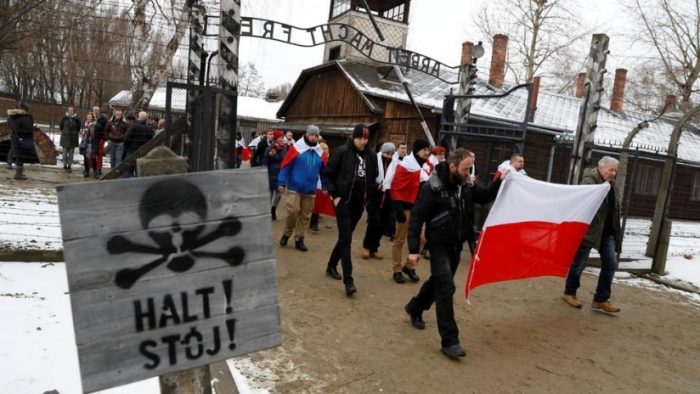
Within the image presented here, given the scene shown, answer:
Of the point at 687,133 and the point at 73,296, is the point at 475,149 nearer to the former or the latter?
the point at 73,296

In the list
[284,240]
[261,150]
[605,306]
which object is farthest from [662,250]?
[261,150]

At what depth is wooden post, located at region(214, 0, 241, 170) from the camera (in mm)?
5621

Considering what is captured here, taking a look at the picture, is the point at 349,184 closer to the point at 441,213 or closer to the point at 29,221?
the point at 441,213

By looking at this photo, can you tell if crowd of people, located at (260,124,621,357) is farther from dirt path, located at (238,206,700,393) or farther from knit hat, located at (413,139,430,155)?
dirt path, located at (238,206,700,393)

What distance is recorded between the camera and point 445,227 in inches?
179

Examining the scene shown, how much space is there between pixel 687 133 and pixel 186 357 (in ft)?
106

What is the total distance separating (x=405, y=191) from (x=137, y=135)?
738 centimetres

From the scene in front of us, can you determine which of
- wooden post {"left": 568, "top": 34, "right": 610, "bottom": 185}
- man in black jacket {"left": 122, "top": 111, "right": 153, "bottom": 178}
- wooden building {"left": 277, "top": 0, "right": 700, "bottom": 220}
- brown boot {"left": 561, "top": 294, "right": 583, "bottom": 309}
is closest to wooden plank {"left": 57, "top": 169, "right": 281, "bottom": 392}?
brown boot {"left": 561, "top": 294, "right": 583, "bottom": 309}

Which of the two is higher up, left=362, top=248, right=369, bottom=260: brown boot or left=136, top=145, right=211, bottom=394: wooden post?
left=136, top=145, right=211, bottom=394: wooden post

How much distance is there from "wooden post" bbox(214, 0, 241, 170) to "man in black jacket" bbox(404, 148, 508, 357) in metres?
2.56

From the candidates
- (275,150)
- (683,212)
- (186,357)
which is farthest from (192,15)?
(683,212)

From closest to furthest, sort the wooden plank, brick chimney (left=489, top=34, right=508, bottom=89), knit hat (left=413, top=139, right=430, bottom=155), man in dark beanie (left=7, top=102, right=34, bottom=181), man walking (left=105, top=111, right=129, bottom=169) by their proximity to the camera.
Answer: the wooden plank
knit hat (left=413, top=139, right=430, bottom=155)
man in dark beanie (left=7, top=102, right=34, bottom=181)
man walking (left=105, top=111, right=129, bottom=169)
brick chimney (left=489, top=34, right=508, bottom=89)

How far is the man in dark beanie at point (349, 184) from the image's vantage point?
584 centimetres

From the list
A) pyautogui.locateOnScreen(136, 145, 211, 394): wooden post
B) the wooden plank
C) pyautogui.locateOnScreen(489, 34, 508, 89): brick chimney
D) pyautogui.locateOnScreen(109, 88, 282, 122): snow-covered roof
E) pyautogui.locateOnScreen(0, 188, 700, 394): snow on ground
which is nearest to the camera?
the wooden plank
